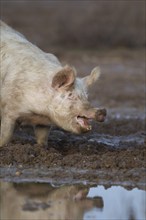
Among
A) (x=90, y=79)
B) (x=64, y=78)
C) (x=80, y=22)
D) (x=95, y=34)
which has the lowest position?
(x=64, y=78)

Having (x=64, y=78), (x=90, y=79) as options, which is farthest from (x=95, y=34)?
(x=64, y=78)

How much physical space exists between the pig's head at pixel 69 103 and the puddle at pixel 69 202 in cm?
100

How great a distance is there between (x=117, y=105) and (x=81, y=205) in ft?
26.6

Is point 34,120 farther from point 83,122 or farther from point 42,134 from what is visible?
point 83,122

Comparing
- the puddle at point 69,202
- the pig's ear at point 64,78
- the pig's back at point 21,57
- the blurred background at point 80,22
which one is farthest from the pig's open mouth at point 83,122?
the blurred background at point 80,22

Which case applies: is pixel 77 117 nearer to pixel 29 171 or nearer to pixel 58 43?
pixel 29 171

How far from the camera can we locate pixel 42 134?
11539 mm

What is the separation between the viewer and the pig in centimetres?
1045

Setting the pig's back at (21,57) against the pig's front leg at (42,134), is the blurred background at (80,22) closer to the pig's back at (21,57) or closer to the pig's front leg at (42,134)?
the pig's back at (21,57)

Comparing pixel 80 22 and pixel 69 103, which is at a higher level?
pixel 80 22

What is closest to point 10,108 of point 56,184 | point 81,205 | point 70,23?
point 56,184

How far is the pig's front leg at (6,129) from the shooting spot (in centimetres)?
1101

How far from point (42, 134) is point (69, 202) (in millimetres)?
2794

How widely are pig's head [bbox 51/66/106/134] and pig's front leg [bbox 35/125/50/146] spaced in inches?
32.5
